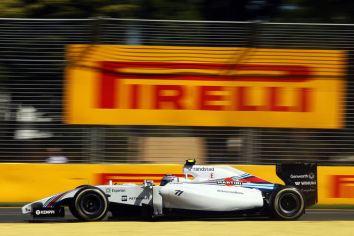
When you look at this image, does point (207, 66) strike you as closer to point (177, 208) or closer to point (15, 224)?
point (177, 208)

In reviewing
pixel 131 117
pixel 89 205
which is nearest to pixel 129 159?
pixel 131 117

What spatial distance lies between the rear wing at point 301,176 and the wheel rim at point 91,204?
254 centimetres

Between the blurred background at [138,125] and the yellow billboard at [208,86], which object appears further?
the yellow billboard at [208,86]

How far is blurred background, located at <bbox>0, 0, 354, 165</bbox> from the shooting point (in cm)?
1251

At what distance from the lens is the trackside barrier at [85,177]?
12.4m

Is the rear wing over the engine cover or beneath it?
over

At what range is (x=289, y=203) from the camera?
385 inches

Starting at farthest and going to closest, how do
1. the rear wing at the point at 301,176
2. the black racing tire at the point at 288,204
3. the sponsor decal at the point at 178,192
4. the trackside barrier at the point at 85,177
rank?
the trackside barrier at the point at 85,177 < the rear wing at the point at 301,176 < the black racing tire at the point at 288,204 < the sponsor decal at the point at 178,192

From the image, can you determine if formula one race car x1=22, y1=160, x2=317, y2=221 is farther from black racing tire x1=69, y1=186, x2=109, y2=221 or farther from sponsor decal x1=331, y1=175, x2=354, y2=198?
sponsor decal x1=331, y1=175, x2=354, y2=198

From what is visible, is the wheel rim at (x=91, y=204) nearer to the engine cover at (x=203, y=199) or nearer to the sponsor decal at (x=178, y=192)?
the engine cover at (x=203, y=199)

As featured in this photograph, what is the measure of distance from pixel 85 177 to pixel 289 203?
4.10 metres

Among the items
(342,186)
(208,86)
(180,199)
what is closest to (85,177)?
(208,86)

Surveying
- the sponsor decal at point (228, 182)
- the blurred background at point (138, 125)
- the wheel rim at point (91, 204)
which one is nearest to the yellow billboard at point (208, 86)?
the blurred background at point (138, 125)

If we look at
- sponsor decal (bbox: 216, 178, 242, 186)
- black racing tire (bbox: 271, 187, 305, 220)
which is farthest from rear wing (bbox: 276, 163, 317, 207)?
sponsor decal (bbox: 216, 178, 242, 186)
